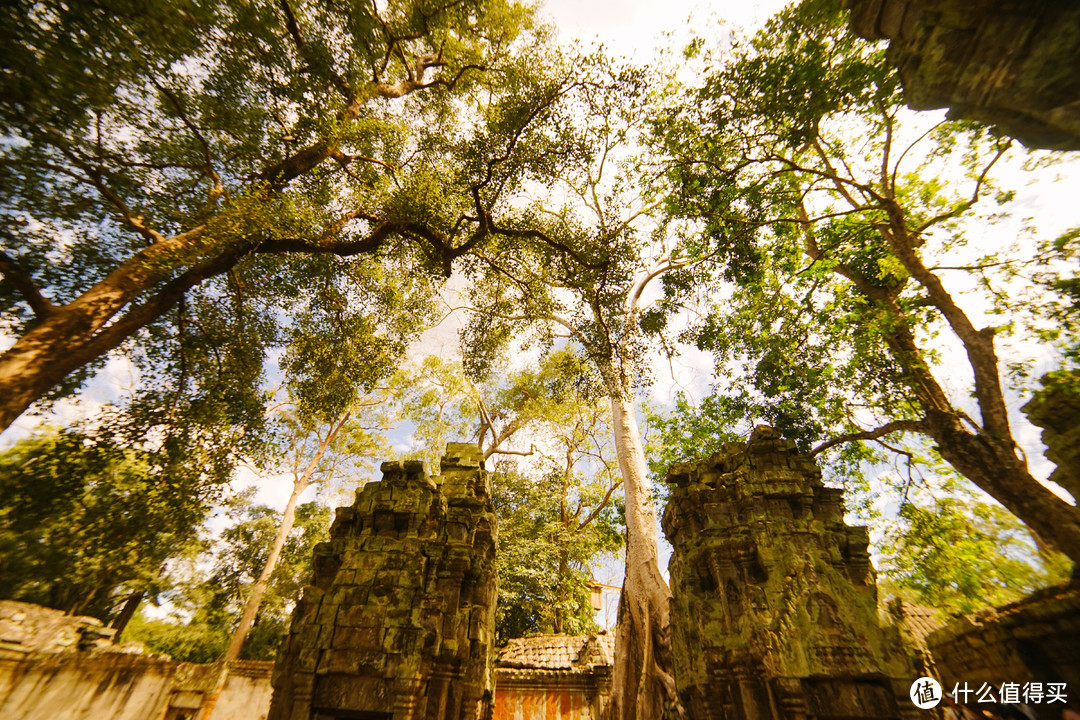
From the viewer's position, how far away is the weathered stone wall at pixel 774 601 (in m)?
4.91

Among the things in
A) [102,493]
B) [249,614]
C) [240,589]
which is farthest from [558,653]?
[240,589]

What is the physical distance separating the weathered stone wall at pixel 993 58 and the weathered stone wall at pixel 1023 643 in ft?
18.5

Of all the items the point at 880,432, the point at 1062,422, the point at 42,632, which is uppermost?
the point at 880,432

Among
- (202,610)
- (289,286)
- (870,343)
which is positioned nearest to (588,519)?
(870,343)

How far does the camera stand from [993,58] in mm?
3615

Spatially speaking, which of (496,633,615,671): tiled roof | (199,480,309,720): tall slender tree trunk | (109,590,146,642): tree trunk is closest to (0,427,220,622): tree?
(199,480,309,720): tall slender tree trunk

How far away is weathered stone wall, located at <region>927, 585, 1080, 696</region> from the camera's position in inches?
218

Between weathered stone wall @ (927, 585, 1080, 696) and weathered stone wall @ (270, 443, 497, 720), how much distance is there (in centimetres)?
707

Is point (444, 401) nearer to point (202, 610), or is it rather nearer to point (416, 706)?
point (416, 706)

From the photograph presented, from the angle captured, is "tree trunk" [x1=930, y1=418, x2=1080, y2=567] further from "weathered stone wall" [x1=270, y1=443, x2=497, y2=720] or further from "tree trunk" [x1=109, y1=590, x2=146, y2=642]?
"tree trunk" [x1=109, y1=590, x2=146, y2=642]

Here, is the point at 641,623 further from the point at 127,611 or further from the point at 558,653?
the point at 127,611

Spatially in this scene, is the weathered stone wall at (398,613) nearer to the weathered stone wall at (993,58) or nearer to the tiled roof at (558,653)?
the weathered stone wall at (993,58)

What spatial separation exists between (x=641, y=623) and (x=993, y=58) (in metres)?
8.84

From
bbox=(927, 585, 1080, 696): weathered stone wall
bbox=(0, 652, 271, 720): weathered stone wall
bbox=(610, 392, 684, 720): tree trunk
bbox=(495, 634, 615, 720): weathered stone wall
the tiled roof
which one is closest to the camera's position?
bbox=(927, 585, 1080, 696): weathered stone wall
